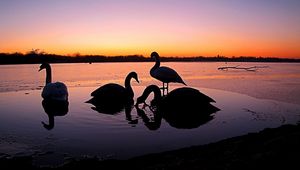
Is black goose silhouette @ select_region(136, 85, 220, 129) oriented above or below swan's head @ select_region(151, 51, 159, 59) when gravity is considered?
below

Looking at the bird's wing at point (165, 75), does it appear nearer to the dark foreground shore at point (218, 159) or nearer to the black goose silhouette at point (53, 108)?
the black goose silhouette at point (53, 108)

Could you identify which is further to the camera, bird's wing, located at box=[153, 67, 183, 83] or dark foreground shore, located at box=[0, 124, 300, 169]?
bird's wing, located at box=[153, 67, 183, 83]

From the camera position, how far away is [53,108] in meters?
11.4

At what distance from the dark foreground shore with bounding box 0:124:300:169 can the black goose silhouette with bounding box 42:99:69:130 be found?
336cm

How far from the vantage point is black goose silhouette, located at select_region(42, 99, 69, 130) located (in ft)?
28.8

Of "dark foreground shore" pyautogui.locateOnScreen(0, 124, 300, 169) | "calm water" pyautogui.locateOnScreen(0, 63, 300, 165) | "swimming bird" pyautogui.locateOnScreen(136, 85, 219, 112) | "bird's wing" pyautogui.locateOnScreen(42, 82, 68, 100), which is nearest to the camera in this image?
"dark foreground shore" pyautogui.locateOnScreen(0, 124, 300, 169)

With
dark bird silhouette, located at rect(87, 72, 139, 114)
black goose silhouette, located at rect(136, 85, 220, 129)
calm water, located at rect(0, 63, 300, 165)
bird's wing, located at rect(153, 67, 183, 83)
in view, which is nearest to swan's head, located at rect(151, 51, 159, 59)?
bird's wing, located at rect(153, 67, 183, 83)

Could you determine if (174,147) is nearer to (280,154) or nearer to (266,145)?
(266,145)

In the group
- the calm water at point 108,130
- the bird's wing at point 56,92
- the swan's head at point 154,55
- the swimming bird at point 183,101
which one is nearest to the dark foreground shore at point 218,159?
the calm water at point 108,130

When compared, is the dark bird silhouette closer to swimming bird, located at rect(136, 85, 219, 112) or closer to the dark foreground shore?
swimming bird, located at rect(136, 85, 219, 112)

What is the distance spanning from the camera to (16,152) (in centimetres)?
590

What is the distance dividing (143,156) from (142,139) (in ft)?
4.81

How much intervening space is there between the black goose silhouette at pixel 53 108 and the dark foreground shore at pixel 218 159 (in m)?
3.36

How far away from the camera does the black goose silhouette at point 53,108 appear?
28.8 feet
